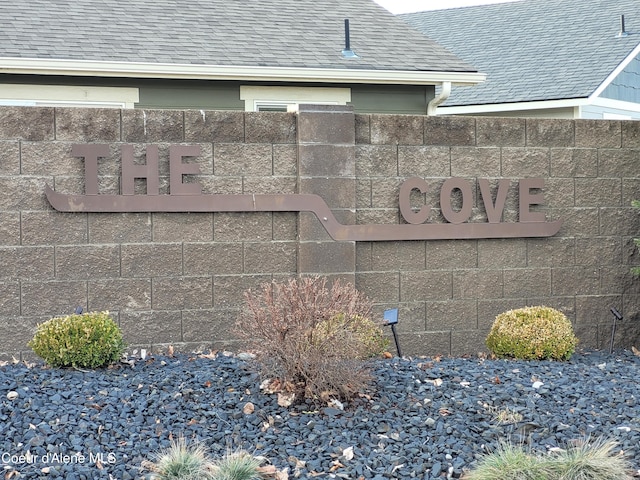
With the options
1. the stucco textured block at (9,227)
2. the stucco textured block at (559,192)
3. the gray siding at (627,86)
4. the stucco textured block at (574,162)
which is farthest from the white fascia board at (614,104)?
the stucco textured block at (9,227)

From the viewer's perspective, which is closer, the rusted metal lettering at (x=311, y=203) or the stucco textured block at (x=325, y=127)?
the rusted metal lettering at (x=311, y=203)

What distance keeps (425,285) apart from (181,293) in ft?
6.86

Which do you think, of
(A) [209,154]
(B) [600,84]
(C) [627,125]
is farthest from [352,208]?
(B) [600,84]

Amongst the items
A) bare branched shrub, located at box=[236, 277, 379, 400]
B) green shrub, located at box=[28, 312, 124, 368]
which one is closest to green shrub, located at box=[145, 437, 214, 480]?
bare branched shrub, located at box=[236, 277, 379, 400]

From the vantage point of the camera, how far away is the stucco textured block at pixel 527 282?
8.53 meters

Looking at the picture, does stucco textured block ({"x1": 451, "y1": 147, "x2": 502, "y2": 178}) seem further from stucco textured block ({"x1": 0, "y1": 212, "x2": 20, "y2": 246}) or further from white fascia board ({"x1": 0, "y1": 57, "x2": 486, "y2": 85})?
white fascia board ({"x1": 0, "y1": 57, "x2": 486, "y2": 85})

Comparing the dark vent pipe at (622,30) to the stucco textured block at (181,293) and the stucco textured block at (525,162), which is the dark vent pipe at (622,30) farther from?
the stucco textured block at (181,293)

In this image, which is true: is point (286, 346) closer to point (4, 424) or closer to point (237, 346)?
point (4, 424)

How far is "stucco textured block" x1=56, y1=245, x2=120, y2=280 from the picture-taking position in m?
7.36

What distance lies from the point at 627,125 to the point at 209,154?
12.8ft

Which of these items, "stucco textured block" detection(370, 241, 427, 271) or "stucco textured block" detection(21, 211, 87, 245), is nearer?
"stucco textured block" detection(21, 211, 87, 245)

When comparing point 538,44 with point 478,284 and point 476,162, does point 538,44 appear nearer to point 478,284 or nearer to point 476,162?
point 476,162

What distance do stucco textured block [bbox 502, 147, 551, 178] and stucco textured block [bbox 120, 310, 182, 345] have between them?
10.3 ft

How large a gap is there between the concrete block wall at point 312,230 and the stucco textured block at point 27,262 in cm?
1
